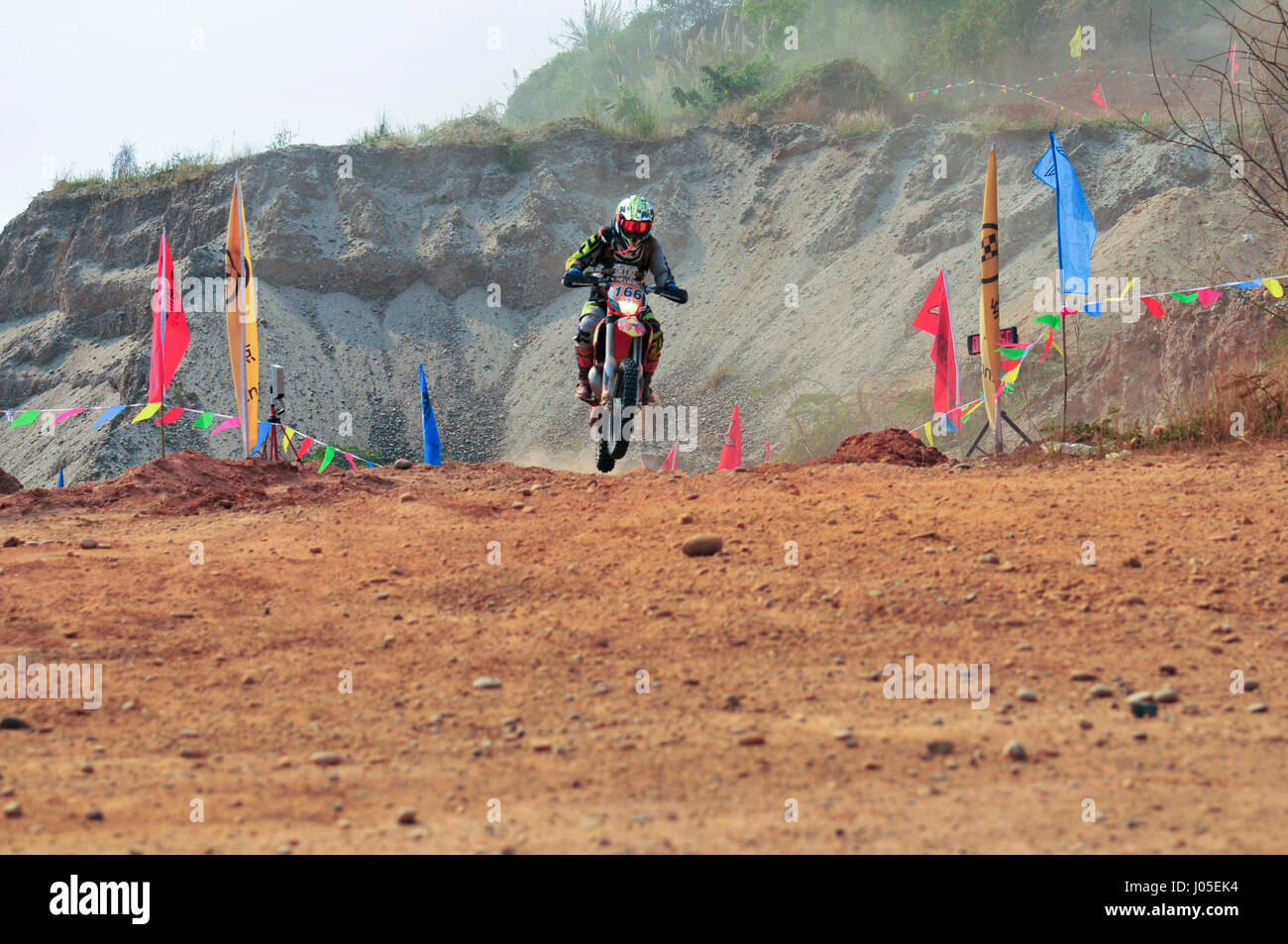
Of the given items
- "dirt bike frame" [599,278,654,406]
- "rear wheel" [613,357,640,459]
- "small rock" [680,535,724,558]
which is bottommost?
"small rock" [680,535,724,558]

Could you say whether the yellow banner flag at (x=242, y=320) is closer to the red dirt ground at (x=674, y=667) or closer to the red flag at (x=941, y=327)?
the red dirt ground at (x=674, y=667)

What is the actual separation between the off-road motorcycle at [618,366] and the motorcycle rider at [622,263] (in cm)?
12

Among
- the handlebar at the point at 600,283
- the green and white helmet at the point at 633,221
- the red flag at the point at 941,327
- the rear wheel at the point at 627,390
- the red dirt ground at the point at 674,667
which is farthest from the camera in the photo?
the red flag at the point at 941,327

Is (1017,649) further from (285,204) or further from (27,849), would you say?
(285,204)

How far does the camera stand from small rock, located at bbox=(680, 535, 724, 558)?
6340mm

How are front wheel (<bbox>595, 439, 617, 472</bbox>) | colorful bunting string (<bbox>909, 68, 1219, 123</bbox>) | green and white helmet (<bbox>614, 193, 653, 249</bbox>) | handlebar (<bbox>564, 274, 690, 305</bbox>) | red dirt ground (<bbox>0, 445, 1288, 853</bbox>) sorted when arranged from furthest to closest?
colorful bunting string (<bbox>909, 68, 1219, 123</bbox>) → green and white helmet (<bbox>614, 193, 653, 249</bbox>) → handlebar (<bbox>564, 274, 690, 305</bbox>) → front wheel (<bbox>595, 439, 617, 472</bbox>) → red dirt ground (<bbox>0, 445, 1288, 853</bbox>)

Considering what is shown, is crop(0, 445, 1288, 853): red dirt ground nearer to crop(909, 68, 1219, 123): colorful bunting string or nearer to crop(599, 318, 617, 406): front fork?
crop(599, 318, 617, 406): front fork

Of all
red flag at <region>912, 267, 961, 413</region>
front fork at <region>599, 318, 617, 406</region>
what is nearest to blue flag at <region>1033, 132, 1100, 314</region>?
red flag at <region>912, 267, 961, 413</region>

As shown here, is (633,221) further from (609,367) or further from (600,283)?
(609,367)

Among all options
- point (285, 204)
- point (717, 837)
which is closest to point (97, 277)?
point (285, 204)

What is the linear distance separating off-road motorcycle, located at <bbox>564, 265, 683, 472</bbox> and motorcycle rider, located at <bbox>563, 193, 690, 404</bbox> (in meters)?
0.12

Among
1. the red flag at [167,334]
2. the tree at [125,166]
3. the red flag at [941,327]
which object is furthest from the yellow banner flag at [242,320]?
the tree at [125,166]

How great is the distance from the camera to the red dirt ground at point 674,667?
3.47m
